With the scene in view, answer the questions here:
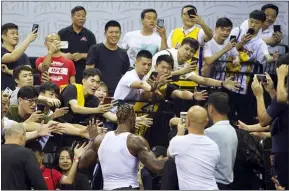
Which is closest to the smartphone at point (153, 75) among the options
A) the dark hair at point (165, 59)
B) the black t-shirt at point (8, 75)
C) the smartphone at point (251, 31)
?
the dark hair at point (165, 59)

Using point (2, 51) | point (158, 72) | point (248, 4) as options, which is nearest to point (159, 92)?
point (158, 72)

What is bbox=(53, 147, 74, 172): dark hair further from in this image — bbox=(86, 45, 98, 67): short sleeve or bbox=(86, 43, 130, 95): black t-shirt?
bbox=(86, 45, 98, 67): short sleeve

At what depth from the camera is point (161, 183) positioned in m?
15.7

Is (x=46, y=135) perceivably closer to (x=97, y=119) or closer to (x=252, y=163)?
(x=97, y=119)

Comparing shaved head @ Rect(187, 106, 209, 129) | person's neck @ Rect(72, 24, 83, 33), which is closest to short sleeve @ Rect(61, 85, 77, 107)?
person's neck @ Rect(72, 24, 83, 33)

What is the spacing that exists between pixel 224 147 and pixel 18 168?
2560mm

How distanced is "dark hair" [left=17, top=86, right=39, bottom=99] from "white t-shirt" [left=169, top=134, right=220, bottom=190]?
2.96m

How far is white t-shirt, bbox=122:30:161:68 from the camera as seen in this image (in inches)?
816

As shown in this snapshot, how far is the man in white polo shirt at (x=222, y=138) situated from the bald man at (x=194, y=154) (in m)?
0.48

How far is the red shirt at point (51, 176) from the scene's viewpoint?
1711 centimetres

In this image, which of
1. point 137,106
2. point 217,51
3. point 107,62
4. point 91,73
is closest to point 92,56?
point 107,62

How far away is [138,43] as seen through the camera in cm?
2081

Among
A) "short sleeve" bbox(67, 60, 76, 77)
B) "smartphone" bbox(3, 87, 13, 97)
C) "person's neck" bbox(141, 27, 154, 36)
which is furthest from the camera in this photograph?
"person's neck" bbox(141, 27, 154, 36)

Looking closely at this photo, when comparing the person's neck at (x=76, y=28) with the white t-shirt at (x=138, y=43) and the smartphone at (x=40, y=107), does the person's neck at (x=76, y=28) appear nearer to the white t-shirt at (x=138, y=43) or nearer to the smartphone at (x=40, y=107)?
the white t-shirt at (x=138, y=43)
